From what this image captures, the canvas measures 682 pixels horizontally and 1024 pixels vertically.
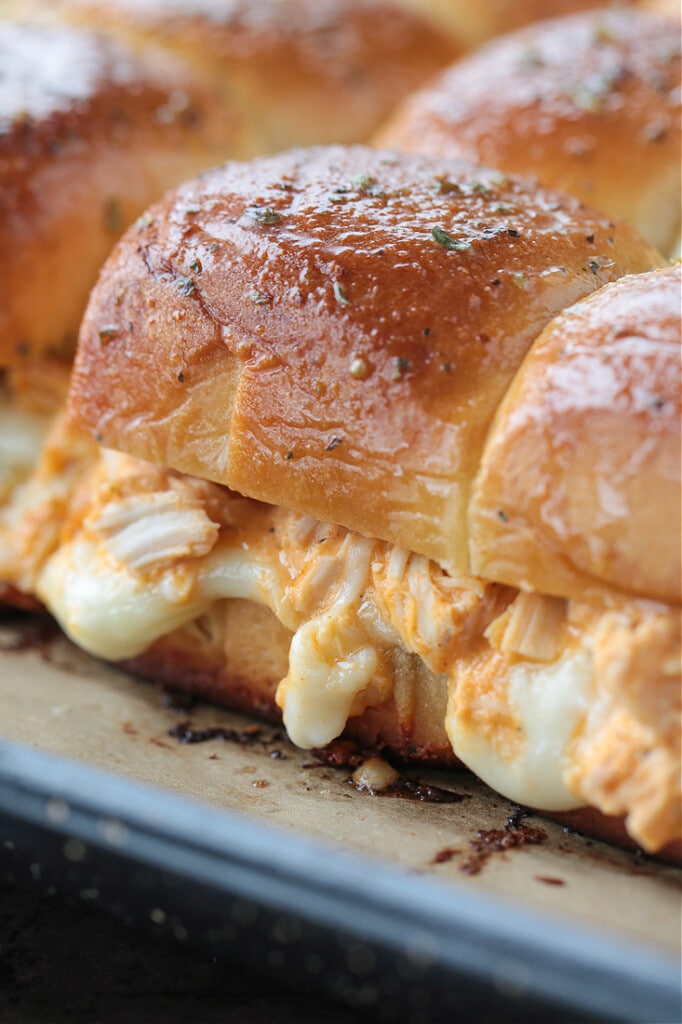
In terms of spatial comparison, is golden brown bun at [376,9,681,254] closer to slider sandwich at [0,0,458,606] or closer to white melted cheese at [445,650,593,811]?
slider sandwich at [0,0,458,606]

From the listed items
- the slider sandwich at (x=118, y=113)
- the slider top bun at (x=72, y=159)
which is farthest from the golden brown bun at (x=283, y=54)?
the slider top bun at (x=72, y=159)

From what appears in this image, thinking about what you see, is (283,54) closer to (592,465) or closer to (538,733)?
(592,465)

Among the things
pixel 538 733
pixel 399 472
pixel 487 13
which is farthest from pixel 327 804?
pixel 487 13

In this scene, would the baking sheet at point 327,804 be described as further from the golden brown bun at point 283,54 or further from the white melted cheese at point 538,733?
the golden brown bun at point 283,54

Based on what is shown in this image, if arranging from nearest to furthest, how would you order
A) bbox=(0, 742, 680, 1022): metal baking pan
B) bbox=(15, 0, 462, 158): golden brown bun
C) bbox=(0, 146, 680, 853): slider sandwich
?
bbox=(0, 742, 680, 1022): metal baking pan → bbox=(0, 146, 680, 853): slider sandwich → bbox=(15, 0, 462, 158): golden brown bun

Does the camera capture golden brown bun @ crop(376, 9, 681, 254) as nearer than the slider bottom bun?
No

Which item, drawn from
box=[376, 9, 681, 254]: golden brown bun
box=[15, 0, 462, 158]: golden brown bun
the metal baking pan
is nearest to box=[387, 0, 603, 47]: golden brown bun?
box=[15, 0, 462, 158]: golden brown bun

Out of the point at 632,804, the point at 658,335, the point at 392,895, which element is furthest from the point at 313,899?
the point at 658,335
